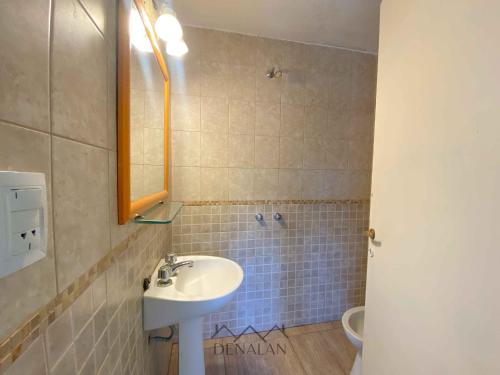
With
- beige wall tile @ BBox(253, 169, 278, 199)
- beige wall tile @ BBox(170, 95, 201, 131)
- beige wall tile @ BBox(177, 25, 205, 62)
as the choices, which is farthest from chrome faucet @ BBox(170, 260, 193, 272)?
beige wall tile @ BBox(177, 25, 205, 62)

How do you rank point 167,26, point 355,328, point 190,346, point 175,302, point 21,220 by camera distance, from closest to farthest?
point 21,220 < point 175,302 < point 167,26 < point 190,346 < point 355,328

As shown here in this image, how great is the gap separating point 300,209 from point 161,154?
1.10 meters

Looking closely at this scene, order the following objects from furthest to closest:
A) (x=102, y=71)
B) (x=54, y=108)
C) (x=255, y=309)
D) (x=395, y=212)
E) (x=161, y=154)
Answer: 1. (x=255, y=309)
2. (x=161, y=154)
3. (x=395, y=212)
4. (x=102, y=71)
5. (x=54, y=108)

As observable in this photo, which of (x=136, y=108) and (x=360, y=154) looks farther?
(x=360, y=154)

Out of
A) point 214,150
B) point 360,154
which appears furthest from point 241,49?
point 360,154

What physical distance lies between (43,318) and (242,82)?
5.17ft

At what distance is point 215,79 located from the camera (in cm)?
149

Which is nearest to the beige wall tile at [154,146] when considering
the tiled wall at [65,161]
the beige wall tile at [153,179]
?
the beige wall tile at [153,179]

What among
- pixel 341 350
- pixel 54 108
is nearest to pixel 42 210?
pixel 54 108

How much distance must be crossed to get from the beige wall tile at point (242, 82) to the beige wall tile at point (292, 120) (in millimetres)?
275

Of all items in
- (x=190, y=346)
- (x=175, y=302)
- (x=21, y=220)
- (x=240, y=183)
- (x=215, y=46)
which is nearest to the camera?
(x=21, y=220)

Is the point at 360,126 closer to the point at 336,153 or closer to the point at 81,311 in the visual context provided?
the point at 336,153

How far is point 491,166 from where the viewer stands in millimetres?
520

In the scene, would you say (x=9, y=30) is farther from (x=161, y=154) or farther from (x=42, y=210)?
(x=161, y=154)
